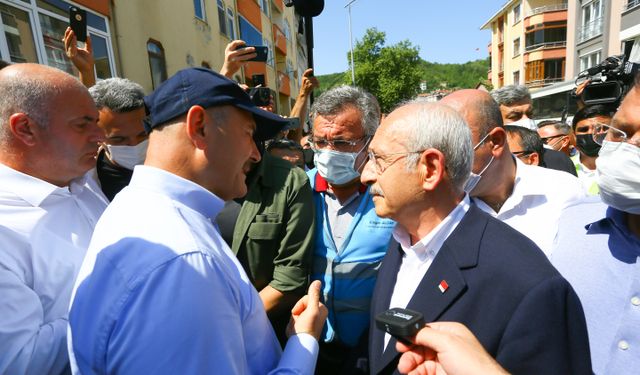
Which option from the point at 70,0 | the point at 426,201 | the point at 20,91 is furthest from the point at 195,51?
the point at 426,201

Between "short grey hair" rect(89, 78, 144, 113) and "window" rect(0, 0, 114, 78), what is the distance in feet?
12.6

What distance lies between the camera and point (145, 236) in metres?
1.12

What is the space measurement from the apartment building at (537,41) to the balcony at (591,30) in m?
11.7

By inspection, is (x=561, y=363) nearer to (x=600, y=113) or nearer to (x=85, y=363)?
(x=85, y=363)

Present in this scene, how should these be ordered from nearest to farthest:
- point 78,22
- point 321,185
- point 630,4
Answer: point 321,185, point 78,22, point 630,4

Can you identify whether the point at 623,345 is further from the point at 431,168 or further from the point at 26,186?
the point at 26,186

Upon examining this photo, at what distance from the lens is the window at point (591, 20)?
76.5 feet

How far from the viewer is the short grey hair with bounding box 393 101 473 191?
1637mm

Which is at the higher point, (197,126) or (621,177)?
(197,126)

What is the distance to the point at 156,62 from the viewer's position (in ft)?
32.1

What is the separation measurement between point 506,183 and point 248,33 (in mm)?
18149

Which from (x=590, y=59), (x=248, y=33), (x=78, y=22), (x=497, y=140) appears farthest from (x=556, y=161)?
(x=590, y=59)

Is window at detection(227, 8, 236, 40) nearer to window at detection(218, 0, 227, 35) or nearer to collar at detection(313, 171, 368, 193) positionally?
window at detection(218, 0, 227, 35)

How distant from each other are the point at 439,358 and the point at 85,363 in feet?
3.45
